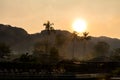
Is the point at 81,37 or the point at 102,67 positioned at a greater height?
the point at 81,37

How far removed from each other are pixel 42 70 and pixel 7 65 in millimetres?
6091

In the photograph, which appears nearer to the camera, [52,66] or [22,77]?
[22,77]

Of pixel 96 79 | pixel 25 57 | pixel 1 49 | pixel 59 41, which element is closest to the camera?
pixel 96 79

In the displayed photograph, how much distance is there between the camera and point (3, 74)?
54.6 meters

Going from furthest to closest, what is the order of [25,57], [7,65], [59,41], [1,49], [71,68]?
[59,41]
[1,49]
[25,57]
[71,68]
[7,65]

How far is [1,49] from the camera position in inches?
5364

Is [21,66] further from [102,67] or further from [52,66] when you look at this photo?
[102,67]

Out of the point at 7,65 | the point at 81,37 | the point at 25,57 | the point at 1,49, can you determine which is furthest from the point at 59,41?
the point at 7,65

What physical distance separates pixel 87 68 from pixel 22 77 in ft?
63.3

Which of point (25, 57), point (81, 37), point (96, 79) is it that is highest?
point (81, 37)

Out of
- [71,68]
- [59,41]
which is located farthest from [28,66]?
[59,41]

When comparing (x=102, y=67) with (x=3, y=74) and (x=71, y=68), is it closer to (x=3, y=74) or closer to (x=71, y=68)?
(x=71, y=68)

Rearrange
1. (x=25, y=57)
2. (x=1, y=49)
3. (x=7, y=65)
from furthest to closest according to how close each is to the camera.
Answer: (x=1, y=49)
(x=25, y=57)
(x=7, y=65)

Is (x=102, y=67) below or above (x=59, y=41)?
below
